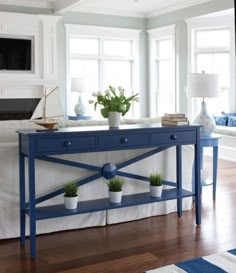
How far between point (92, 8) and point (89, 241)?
630 cm

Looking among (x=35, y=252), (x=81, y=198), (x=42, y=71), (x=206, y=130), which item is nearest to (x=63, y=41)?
(x=42, y=71)

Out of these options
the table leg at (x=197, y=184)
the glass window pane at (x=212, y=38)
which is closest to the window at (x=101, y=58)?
the glass window pane at (x=212, y=38)

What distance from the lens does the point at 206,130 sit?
4840mm

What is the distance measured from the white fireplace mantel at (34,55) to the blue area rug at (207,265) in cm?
602

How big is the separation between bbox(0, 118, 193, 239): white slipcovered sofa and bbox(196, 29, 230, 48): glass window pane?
14.2 ft

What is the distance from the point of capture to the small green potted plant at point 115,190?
11.9 feet

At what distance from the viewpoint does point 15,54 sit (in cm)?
819

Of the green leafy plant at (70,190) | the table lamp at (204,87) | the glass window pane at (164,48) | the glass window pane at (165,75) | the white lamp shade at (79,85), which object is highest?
the glass window pane at (164,48)

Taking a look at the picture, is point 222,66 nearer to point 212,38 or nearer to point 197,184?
point 212,38

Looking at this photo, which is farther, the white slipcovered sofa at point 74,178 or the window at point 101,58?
the window at point 101,58

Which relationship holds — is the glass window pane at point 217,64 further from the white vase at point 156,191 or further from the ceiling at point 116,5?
the white vase at point 156,191

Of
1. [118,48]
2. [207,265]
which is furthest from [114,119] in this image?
[118,48]

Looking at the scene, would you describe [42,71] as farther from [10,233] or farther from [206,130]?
[10,233]

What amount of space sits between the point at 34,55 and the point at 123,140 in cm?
530
